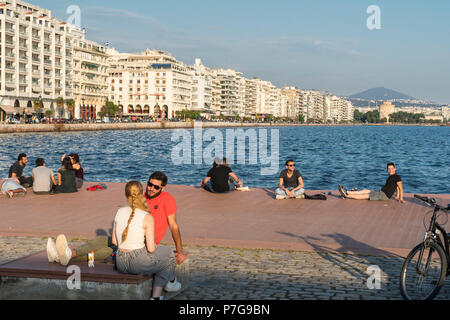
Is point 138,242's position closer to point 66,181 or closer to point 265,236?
point 265,236

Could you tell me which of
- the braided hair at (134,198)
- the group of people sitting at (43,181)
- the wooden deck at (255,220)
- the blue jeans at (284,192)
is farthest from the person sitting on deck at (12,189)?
the braided hair at (134,198)

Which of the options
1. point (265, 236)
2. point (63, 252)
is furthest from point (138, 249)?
point (265, 236)

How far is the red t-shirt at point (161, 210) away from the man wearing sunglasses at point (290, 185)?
8320mm

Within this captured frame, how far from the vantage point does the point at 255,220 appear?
468 inches

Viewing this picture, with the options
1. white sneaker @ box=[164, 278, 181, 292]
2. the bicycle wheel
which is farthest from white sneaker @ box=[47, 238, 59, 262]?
the bicycle wheel

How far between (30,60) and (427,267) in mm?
99592

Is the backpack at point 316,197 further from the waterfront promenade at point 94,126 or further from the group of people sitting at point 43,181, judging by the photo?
the waterfront promenade at point 94,126

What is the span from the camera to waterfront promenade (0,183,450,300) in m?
6.94

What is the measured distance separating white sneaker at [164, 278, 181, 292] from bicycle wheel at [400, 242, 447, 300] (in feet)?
8.09

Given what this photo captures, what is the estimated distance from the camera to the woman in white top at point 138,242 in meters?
6.11

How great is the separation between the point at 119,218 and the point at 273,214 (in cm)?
679

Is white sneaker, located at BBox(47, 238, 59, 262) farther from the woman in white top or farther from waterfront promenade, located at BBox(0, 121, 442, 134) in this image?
waterfront promenade, located at BBox(0, 121, 442, 134)

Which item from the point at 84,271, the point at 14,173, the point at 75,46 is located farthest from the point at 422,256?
the point at 75,46

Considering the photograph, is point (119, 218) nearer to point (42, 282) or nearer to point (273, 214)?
point (42, 282)
